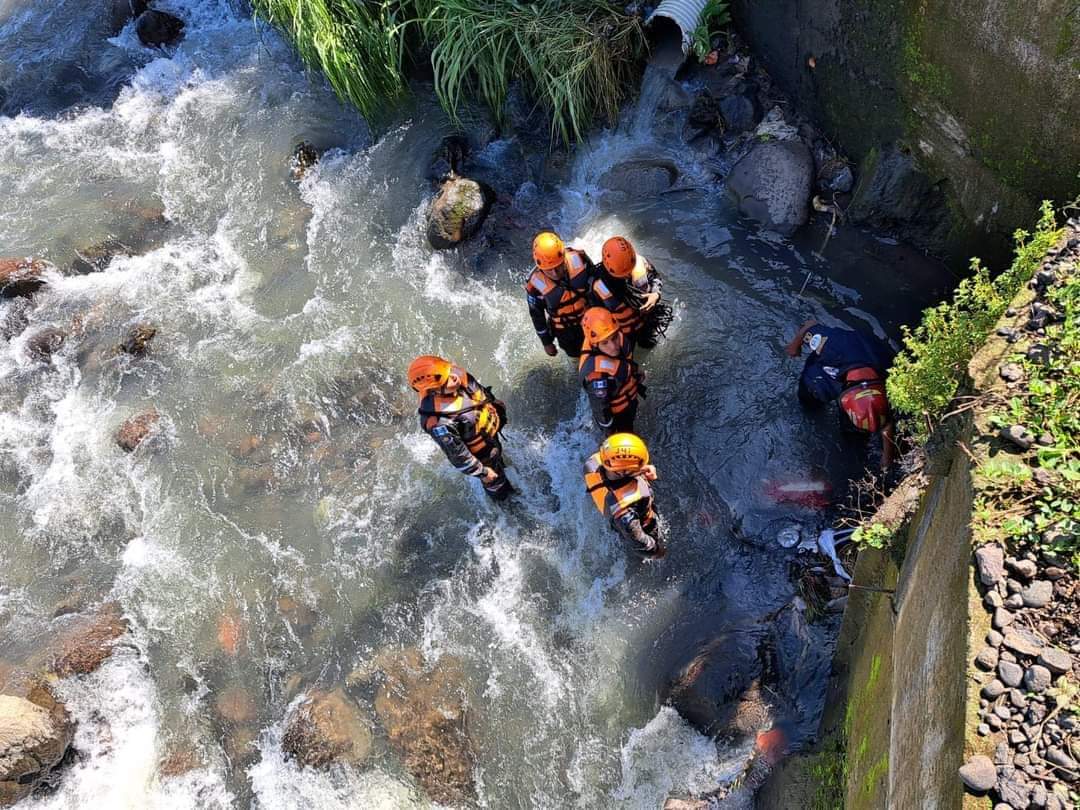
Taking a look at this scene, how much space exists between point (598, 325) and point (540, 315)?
840mm

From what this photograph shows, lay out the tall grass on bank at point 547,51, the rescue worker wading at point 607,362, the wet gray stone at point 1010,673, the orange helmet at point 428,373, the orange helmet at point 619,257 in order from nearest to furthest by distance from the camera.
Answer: the wet gray stone at point 1010,673
the orange helmet at point 428,373
the rescue worker wading at point 607,362
the orange helmet at point 619,257
the tall grass on bank at point 547,51

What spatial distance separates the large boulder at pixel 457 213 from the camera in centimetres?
754

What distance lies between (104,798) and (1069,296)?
7.13 metres

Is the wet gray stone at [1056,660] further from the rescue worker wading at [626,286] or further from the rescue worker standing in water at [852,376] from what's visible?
the rescue worker wading at [626,286]

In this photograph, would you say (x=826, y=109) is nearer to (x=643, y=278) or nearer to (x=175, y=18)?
(x=643, y=278)

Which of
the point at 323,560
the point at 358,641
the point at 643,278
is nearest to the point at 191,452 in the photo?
the point at 323,560

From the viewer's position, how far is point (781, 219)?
6500 millimetres

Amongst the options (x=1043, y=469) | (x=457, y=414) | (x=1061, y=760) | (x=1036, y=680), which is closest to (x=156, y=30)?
(x=457, y=414)

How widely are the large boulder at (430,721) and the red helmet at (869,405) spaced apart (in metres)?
3.42

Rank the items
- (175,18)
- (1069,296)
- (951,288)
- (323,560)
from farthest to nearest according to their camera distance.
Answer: (175,18), (323,560), (951,288), (1069,296)

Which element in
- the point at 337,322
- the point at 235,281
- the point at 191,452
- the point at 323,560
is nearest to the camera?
the point at 323,560

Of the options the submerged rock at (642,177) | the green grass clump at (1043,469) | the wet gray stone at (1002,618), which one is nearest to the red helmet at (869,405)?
the green grass clump at (1043,469)

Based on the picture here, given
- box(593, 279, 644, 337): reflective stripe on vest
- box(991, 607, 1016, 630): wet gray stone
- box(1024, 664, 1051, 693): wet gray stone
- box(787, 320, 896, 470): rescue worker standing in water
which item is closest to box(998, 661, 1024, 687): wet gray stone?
box(1024, 664, 1051, 693): wet gray stone

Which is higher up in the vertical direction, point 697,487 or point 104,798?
point 697,487
